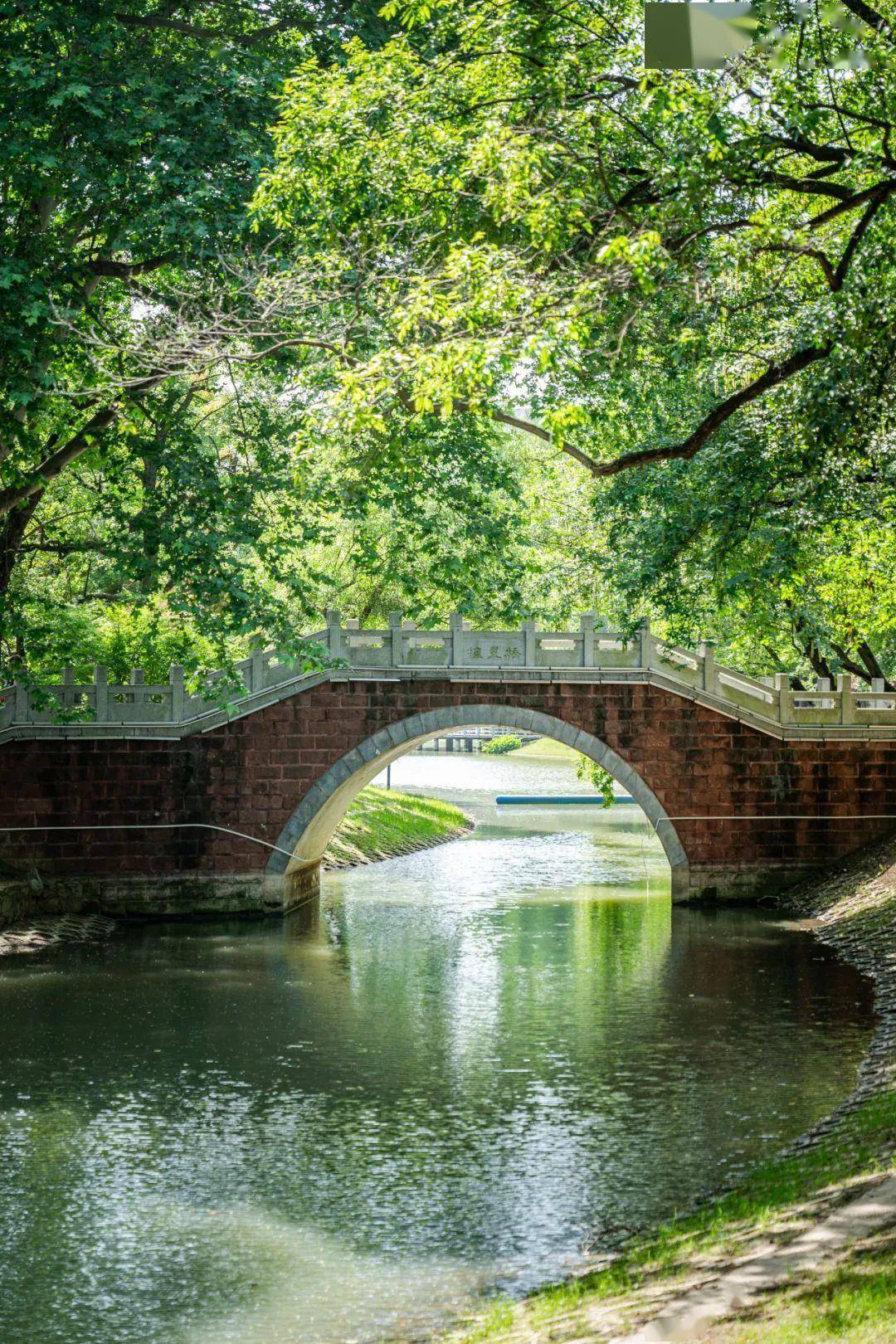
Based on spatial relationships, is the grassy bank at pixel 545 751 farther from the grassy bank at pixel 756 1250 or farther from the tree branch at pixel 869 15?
the tree branch at pixel 869 15

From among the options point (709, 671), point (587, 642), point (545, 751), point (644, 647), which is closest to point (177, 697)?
point (587, 642)

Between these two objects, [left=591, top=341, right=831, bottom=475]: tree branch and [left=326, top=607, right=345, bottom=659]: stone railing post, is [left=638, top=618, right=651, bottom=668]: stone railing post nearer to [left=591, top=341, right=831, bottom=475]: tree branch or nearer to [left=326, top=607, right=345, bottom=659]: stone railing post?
[left=326, top=607, right=345, bottom=659]: stone railing post

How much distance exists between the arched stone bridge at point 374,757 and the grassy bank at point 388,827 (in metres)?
6.05

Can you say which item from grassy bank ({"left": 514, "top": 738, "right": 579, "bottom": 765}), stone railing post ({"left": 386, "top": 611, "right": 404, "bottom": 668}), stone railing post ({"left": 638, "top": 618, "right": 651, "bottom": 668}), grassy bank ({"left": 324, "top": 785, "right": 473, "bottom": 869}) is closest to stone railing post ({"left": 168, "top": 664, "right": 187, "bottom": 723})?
stone railing post ({"left": 386, "top": 611, "right": 404, "bottom": 668})

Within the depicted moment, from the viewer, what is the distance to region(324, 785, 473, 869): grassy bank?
2781 centimetres

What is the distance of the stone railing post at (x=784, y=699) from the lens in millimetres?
21266

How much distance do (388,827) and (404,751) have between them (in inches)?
341

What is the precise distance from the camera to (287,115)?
38.4ft

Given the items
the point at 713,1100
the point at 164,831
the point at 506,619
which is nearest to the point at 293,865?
the point at 164,831

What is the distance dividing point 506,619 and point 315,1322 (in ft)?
34.4

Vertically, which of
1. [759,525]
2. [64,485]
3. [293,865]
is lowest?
[293,865]

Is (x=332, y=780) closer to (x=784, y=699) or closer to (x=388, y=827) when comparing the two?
(x=784, y=699)

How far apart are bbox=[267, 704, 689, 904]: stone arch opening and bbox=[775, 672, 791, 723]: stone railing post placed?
225cm

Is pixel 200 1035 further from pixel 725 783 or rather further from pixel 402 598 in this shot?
pixel 402 598
